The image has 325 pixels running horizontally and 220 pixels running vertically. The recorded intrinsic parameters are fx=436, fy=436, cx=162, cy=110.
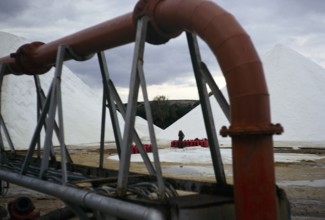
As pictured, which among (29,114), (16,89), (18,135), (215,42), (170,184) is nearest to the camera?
(215,42)

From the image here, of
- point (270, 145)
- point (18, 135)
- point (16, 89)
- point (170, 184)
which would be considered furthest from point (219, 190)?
point (16, 89)

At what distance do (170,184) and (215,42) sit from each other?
8.80ft

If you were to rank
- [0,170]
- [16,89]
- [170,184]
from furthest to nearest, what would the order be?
1. [16,89]
2. [0,170]
3. [170,184]

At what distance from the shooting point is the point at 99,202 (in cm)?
534

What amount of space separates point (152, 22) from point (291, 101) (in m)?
34.4

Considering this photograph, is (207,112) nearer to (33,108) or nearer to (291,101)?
(291,101)

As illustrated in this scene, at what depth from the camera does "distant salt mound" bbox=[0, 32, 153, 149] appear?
36656 millimetres

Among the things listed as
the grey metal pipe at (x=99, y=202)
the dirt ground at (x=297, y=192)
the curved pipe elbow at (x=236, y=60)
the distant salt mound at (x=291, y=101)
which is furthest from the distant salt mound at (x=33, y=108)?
the curved pipe elbow at (x=236, y=60)

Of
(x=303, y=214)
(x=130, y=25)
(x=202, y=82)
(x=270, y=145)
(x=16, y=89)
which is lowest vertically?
(x=303, y=214)

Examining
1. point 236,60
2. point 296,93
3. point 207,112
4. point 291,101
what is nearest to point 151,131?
point 207,112

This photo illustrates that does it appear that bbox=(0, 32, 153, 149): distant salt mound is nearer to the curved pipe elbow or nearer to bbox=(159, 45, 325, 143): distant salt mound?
bbox=(159, 45, 325, 143): distant salt mound

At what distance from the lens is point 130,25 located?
22.2 ft

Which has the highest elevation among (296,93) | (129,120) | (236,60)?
(296,93)

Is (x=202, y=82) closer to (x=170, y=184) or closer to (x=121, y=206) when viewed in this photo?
(x=170, y=184)
